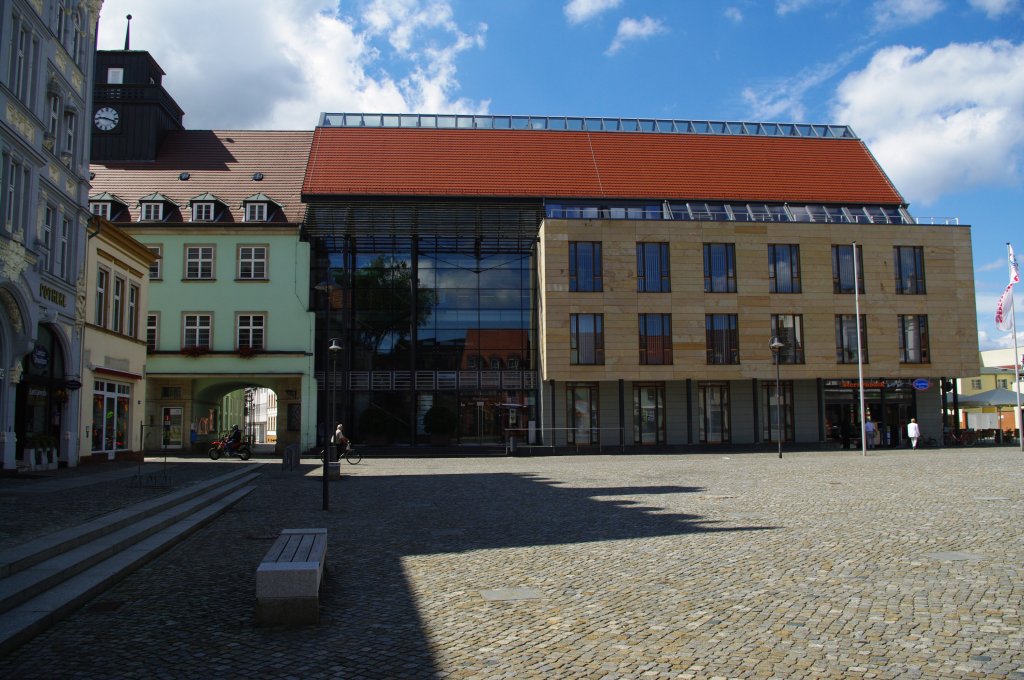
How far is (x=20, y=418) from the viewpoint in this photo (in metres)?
23.8

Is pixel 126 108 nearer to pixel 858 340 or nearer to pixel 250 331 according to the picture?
pixel 250 331

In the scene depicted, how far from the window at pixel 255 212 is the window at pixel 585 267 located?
16627 mm

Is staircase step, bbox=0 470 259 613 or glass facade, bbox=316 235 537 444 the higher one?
glass facade, bbox=316 235 537 444

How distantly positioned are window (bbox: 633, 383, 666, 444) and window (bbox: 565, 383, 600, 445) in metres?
2.13

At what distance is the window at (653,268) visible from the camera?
144 ft

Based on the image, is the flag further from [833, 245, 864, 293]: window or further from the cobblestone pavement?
the cobblestone pavement

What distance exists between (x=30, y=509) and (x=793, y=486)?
15.2 metres

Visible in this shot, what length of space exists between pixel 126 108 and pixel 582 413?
32.1 meters

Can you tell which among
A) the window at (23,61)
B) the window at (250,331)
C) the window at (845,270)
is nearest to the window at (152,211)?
the window at (250,331)

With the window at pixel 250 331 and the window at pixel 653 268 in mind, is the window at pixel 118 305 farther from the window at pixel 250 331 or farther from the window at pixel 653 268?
the window at pixel 653 268

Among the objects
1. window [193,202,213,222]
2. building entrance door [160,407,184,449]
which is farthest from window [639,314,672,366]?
building entrance door [160,407,184,449]

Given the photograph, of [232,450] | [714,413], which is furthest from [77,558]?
[714,413]

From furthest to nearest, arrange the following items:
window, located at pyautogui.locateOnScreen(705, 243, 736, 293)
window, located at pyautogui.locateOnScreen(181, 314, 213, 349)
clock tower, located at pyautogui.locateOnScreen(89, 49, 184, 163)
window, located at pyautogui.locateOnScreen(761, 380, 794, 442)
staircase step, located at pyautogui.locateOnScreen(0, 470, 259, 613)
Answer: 1. clock tower, located at pyautogui.locateOnScreen(89, 49, 184, 163)
2. window, located at pyautogui.locateOnScreen(761, 380, 794, 442)
3. window, located at pyautogui.locateOnScreen(181, 314, 213, 349)
4. window, located at pyautogui.locateOnScreen(705, 243, 736, 293)
5. staircase step, located at pyautogui.locateOnScreen(0, 470, 259, 613)

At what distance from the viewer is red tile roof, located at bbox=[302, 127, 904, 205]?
4731 centimetres
